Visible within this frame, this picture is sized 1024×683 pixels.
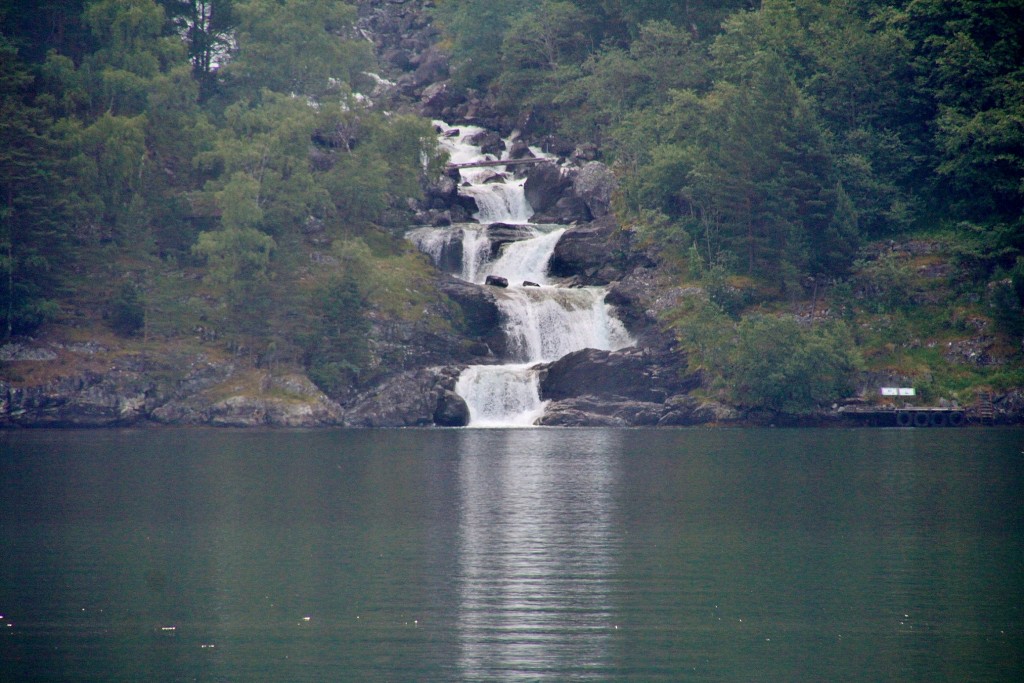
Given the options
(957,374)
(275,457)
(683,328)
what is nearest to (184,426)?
(275,457)

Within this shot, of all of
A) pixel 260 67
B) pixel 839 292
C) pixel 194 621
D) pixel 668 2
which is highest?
pixel 668 2

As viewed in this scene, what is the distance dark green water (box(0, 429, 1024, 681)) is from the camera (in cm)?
2305

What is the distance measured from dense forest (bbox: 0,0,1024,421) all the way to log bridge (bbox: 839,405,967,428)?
2.05m

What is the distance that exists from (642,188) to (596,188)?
21.9 feet

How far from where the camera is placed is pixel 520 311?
3698 inches

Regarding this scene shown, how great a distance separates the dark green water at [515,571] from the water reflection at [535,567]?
0.32 feet

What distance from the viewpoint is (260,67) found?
11494 centimetres

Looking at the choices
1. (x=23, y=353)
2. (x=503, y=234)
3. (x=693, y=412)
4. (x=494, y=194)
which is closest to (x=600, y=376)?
(x=693, y=412)

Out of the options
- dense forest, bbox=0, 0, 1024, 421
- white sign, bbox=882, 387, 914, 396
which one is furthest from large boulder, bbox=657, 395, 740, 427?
white sign, bbox=882, 387, 914, 396

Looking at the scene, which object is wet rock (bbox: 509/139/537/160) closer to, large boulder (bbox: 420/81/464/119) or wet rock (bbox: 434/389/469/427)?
large boulder (bbox: 420/81/464/119)

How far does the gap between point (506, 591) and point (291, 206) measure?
74972 mm

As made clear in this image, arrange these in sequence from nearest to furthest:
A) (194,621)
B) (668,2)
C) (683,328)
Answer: (194,621)
(683,328)
(668,2)

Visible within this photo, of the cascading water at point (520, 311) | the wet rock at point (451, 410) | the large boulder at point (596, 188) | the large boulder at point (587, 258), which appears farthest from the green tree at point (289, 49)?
the wet rock at point (451, 410)

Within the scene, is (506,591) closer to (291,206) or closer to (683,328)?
(683,328)
